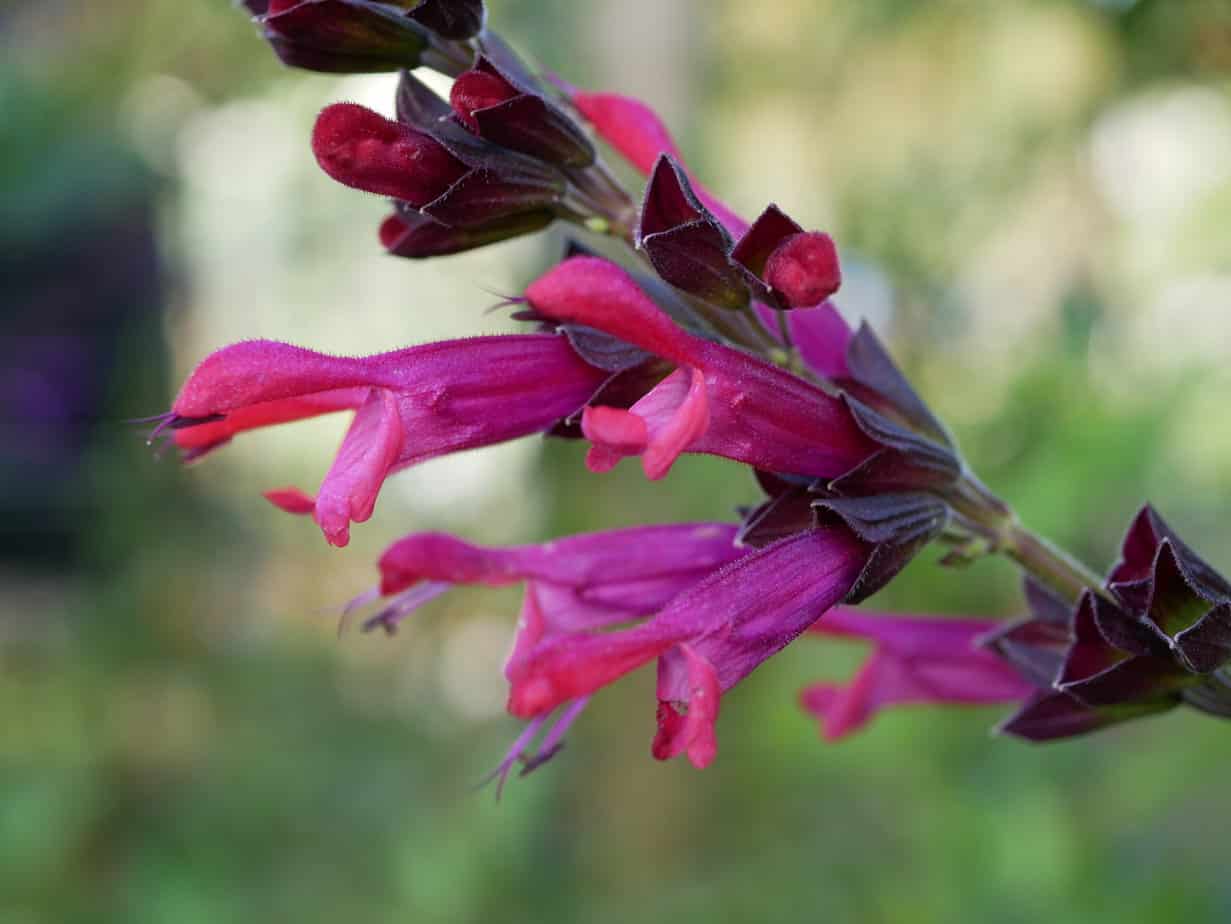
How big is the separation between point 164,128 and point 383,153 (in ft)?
17.7

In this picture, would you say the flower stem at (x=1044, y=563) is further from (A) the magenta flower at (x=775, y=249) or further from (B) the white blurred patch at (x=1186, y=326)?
(B) the white blurred patch at (x=1186, y=326)

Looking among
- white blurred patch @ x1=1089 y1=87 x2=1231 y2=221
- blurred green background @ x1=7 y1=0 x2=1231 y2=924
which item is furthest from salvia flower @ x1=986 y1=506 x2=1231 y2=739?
white blurred patch @ x1=1089 y1=87 x2=1231 y2=221

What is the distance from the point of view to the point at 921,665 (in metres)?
0.82

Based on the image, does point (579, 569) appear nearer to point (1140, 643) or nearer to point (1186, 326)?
point (1140, 643)

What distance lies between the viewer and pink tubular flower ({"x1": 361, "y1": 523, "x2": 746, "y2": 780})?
72cm

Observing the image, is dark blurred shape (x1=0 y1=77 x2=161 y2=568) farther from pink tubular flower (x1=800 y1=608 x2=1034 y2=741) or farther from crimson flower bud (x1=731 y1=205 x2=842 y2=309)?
crimson flower bud (x1=731 y1=205 x2=842 y2=309)

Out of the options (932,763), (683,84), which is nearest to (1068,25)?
(683,84)

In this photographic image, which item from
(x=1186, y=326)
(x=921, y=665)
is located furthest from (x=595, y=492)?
(x=921, y=665)

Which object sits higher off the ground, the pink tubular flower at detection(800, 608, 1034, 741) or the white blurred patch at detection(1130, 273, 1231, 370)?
the pink tubular flower at detection(800, 608, 1034, 741)

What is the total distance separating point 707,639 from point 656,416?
116 millimetres

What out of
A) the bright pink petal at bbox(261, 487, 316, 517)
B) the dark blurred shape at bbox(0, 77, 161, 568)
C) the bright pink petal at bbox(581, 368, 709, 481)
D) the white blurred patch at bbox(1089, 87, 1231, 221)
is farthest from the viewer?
the dark blurred shape at bbox(0, 77, 161, 568)

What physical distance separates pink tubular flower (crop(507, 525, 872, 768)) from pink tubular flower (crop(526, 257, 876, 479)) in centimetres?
5

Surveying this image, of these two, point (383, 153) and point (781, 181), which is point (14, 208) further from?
point (383, 153)

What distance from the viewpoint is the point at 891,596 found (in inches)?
109
